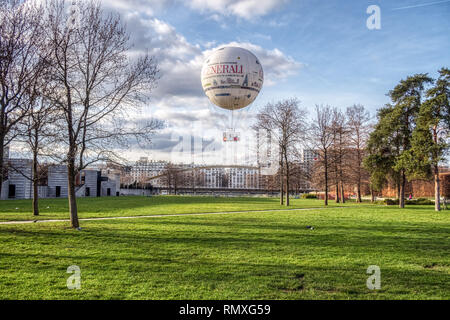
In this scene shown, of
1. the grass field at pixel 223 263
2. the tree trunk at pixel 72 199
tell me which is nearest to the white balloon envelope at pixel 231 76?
the tree trunk at pixel 72 199

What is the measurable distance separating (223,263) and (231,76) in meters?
16.4

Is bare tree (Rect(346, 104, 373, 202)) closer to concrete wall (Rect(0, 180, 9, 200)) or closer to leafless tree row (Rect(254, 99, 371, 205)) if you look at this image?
leafless tree row (Rect(254, 99, 371, 205))

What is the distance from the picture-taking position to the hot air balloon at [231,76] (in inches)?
889

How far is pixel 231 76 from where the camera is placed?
22625mm

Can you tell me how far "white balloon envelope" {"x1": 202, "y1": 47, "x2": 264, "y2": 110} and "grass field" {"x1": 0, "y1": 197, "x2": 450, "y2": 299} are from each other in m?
11.9

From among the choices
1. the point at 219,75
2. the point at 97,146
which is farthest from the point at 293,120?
the point at 97,146

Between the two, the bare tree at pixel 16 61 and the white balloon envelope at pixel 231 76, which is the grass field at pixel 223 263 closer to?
the bare tree at pixel 16 61

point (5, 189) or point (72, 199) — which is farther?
point (5, 189)

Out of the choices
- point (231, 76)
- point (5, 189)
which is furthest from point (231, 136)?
point (5, 189)

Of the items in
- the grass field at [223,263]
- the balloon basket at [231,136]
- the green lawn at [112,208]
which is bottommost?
the green lawn at [112,208]

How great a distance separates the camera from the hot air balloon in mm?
22578

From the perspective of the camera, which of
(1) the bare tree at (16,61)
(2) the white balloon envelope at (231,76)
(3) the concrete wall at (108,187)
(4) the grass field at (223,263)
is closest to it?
(4) the grass field at (223,263)

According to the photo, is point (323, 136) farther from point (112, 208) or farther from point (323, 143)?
point (112, 208)

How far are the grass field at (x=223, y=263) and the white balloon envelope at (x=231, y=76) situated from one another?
11864 millimetres
